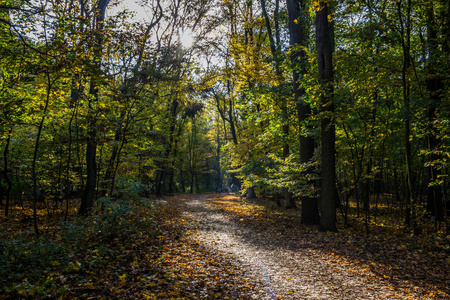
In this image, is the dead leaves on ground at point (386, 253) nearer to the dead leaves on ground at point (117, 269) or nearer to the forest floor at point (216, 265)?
the forest floor at point (216, 265)

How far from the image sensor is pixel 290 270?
5.18m

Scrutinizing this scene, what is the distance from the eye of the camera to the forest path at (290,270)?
13.8 feet

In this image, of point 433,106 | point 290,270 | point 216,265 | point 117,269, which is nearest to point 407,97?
point 433,106

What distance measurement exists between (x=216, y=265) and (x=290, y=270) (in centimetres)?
158

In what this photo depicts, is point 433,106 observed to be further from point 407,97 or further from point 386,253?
point 386,253

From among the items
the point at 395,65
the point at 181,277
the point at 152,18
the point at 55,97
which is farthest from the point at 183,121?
the point at 181,277

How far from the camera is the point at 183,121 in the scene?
26.0 metres

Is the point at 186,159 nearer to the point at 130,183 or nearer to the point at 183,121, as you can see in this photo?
the point at 183,121

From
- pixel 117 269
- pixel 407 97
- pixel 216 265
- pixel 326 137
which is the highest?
pixel 407 97

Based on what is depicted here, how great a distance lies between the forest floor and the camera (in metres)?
3.83

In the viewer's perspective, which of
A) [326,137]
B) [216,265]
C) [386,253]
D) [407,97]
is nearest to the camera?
[216,265]

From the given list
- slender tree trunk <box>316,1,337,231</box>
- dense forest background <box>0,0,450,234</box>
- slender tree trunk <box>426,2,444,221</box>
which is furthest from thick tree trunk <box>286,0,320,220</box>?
slender tree trunk <box>426,2,444,221</box>

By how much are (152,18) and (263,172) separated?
10787 millimetres

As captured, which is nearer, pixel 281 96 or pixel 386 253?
pixel 386 253
